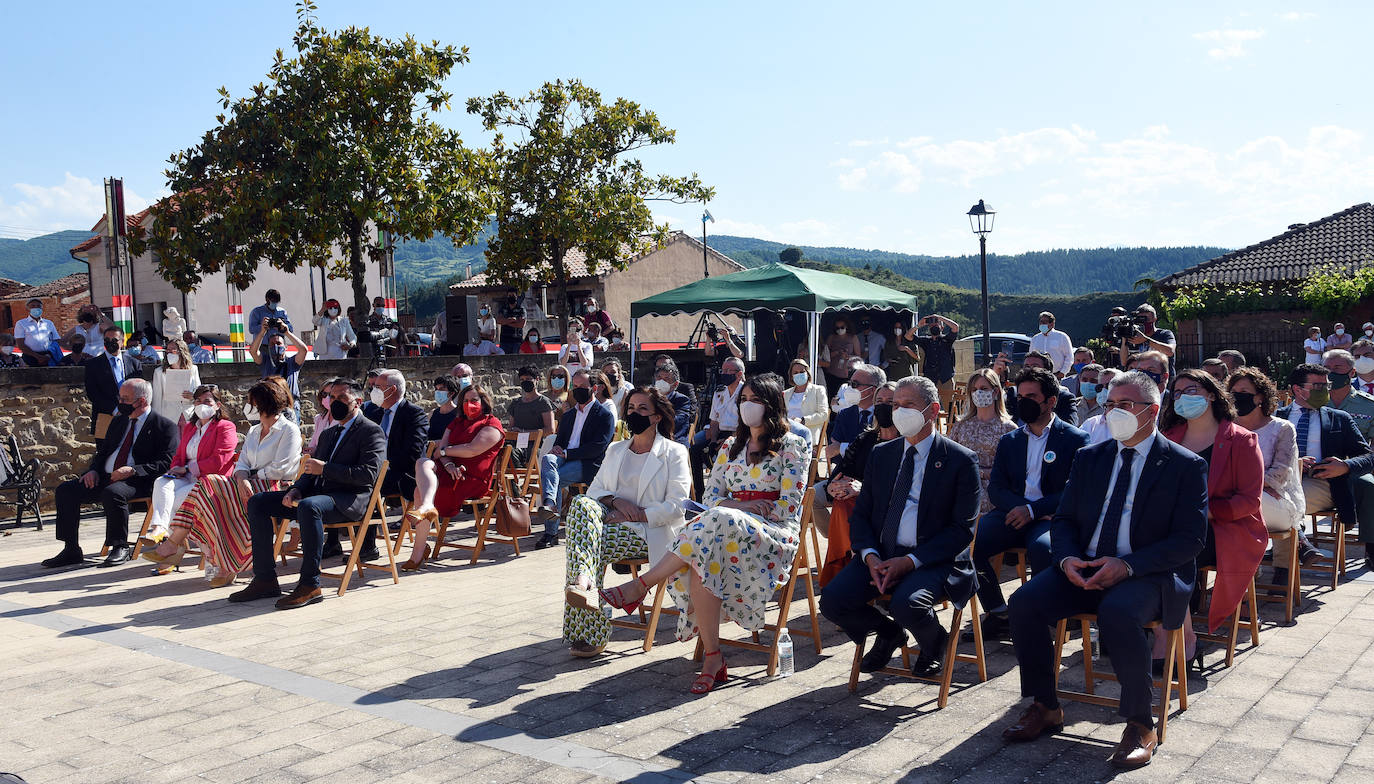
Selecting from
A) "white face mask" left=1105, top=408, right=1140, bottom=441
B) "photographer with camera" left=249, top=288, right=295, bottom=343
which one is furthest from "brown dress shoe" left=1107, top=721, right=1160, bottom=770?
"photographer with camera" left=249, top=288, right=295, bottom=343

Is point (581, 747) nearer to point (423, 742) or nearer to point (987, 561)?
point (423, 742)

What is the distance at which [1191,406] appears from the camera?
199 inches

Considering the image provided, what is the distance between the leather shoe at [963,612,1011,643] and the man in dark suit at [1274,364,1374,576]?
2348 mm

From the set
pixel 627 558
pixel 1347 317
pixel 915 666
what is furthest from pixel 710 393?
pixel 1347 317

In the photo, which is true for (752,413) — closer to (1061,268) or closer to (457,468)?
(457,468)

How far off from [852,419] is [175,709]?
15.5ft

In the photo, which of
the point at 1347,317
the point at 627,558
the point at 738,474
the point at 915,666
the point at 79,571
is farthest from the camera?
the point at 1347,317

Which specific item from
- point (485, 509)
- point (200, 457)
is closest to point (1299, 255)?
point (485, 509)

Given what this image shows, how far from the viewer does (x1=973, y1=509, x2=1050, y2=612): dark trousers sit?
223 inches

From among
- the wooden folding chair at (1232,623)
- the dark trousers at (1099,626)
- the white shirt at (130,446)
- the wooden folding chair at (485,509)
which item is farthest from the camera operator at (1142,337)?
the white shirt at (130,446)

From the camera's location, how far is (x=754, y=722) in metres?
4.59

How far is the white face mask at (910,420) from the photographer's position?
4973mm

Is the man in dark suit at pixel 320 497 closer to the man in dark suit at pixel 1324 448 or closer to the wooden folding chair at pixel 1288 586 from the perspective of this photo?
the wooden folding chair at pixel 1288 586

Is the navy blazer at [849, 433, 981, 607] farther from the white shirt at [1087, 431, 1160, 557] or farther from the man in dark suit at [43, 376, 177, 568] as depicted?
the man in dark suit at [43, 376, 177, 568]
